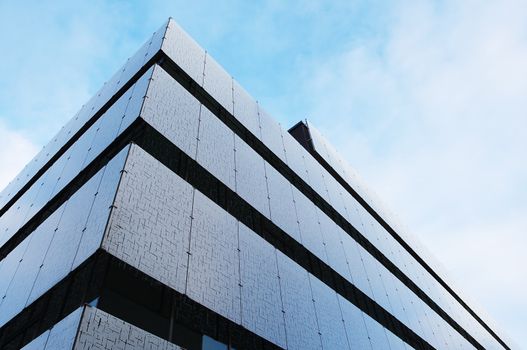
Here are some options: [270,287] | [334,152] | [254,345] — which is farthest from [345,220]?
[254,345]

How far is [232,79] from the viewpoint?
52.1 ft

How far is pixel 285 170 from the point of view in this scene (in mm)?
15430

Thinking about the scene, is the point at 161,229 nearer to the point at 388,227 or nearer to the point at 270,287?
the point at 270,287

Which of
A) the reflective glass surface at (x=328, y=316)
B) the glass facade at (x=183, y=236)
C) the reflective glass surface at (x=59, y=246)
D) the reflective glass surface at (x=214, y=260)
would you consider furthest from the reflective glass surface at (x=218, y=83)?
the reflective glass surface at (x=328, y=316)

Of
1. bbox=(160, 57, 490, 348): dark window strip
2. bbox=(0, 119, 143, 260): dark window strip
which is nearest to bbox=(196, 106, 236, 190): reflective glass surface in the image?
bbox=(160, 57, 490, 348): dark window strip

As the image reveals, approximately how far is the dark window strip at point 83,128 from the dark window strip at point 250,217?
4011 mm

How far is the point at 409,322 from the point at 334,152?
10455 millimetres

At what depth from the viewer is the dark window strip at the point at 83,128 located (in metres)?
12.6

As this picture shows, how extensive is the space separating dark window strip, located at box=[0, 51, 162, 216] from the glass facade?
0.22 feet

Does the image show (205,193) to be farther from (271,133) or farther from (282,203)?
(271,133)

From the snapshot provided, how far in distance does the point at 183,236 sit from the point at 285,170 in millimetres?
8016

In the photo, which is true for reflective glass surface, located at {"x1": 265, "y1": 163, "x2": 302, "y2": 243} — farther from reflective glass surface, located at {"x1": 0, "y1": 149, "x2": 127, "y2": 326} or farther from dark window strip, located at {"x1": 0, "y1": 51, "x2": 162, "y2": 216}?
reflective glass surface, located at {"x1": 0, "y1": 149, "x2": 127, "y2": 326}

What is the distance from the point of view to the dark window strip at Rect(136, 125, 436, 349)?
949 cm

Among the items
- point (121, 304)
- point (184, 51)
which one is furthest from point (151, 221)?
point (184, 51)
